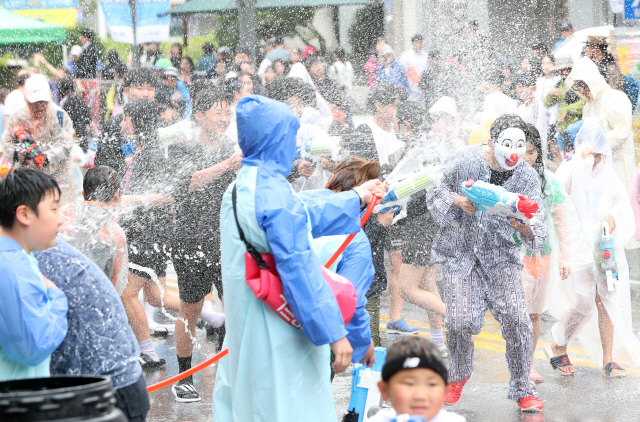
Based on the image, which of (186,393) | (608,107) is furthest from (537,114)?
(186,393)

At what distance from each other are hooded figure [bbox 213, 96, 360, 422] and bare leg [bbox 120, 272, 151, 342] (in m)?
2.67

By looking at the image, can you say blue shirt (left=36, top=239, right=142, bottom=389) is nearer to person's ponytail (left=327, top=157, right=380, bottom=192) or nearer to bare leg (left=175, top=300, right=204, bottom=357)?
person's ponytail (left=327, top=157, right=380, bottom=192)

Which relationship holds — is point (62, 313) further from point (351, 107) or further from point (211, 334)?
point (351, 107)

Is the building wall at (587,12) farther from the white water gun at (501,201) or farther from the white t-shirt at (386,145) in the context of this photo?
the white water gun at (501,201)

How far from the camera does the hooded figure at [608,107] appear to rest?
7859 millimetres

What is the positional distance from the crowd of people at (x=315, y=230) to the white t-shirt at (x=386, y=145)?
15 millimetres

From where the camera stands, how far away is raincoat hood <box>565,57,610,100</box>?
25.7 ft

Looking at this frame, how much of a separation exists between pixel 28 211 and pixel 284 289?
3.18 feet

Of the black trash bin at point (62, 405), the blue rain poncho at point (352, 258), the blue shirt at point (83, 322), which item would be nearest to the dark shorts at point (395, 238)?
the blue rain poncho at point (352, 258)

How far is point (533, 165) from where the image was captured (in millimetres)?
5602

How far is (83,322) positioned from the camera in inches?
118

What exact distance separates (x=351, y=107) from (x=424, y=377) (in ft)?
26.1

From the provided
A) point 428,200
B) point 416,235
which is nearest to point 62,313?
point 428,200

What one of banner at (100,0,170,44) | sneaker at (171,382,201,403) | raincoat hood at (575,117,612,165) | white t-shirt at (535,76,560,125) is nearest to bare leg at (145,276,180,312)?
sneaker at (171,382,201,403)
